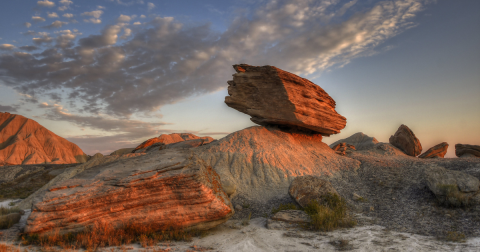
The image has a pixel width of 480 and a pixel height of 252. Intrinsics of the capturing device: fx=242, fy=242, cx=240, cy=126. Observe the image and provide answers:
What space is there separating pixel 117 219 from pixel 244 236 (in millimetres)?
4329

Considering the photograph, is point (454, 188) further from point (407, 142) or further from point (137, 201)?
point (407, 142)

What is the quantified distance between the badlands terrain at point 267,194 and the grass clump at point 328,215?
0.15 m

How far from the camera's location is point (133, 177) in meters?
8.55

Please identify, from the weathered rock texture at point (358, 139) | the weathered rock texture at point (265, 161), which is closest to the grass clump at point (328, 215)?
the weathered rock texture at point (265, 161)

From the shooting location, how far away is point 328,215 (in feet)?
30.9

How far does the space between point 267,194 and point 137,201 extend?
8.06 meters

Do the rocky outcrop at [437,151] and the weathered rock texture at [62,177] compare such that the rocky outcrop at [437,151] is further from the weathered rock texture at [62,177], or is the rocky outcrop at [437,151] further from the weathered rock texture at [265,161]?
the weathered rock texture at [62,177]

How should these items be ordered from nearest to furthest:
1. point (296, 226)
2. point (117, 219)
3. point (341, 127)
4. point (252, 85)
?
point (117, 219) < point (296, 226) < point (252, 85) < point (341, 127)

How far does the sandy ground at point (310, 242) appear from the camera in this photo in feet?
23.1

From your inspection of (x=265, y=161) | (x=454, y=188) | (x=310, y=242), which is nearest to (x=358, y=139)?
(x=265, y=161)

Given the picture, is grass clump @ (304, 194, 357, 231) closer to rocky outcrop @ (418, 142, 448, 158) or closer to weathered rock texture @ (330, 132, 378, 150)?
rocky outcrop @ (418, 142, 448, 158)

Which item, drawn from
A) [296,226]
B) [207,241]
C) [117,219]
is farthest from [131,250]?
[296,226]

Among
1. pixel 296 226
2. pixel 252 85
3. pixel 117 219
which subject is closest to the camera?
pixel 117 219

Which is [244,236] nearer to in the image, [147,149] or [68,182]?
[68,182]
